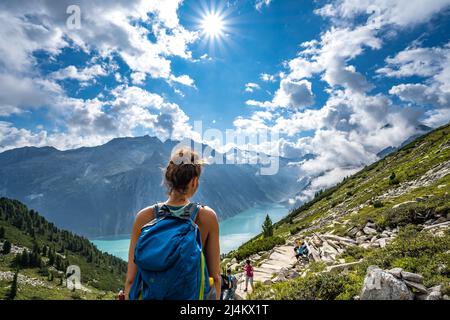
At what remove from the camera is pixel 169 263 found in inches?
107

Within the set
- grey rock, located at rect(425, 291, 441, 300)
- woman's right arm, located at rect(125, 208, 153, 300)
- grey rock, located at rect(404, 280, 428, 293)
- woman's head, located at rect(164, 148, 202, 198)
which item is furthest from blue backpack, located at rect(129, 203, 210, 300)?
grey rock, located at rect(404, 280, 428, 293)

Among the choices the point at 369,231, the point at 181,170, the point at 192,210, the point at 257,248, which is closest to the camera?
the point at 192,210

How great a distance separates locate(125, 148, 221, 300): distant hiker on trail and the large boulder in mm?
5232

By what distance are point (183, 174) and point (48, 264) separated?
19176 centimetres

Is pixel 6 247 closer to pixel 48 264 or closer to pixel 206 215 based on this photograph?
pixel 48 264

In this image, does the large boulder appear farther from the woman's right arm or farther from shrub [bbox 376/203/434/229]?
shrub [bbox 376/203/434/229]

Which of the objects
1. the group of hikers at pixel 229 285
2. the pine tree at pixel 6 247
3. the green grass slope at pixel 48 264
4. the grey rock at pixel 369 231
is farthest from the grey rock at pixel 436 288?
the pine tree at pixel 6 247

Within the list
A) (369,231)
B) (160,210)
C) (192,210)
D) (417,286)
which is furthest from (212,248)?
(369,231)

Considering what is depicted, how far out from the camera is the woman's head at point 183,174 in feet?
11.0

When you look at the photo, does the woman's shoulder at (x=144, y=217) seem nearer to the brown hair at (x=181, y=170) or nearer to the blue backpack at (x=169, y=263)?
the blue backpack at (x=169, y=263)

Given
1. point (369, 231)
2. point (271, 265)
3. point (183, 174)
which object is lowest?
point (271, 265)

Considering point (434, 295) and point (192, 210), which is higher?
point (192, 210)
